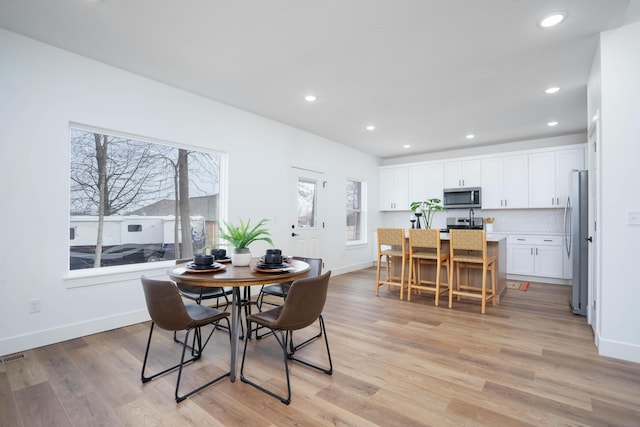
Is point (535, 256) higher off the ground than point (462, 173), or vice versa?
point (462, 173)

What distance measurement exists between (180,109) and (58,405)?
3048mm

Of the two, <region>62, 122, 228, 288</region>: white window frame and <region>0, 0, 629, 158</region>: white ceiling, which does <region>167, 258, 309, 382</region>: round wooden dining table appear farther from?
<region>0, 0, 629, 158</region>: white ceiling

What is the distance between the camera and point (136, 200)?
349 cm

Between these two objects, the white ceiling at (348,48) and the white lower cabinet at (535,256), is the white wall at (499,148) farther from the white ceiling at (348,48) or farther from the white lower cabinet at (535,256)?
the white lower cabinet at (535,256)

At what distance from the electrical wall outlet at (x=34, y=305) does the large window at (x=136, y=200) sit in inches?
16.3

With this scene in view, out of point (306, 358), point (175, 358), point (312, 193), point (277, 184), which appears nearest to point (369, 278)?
point (312, 193)

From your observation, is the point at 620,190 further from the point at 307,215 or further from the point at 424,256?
the point at 307,215

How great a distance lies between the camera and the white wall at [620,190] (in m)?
2.45

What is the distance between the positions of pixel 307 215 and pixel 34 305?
12.2 feet

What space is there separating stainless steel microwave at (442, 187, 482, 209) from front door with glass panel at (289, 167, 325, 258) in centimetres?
264

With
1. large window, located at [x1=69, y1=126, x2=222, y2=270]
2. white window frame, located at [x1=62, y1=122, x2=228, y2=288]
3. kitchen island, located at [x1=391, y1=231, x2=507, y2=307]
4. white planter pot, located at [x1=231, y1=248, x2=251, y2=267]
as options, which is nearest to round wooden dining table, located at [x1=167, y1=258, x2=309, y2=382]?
white planter pot, located at [x1=231, y1=248, x2=251, y2=267]

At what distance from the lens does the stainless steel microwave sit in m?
5.97

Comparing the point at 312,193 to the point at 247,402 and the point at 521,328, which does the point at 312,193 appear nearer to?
the point at 521,328

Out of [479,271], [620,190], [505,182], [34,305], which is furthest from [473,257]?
[34,305]
